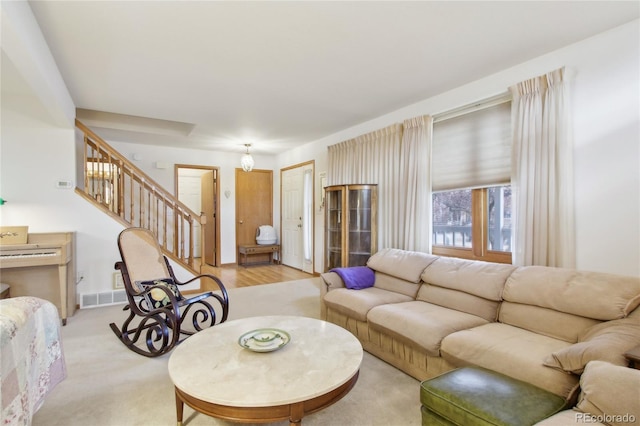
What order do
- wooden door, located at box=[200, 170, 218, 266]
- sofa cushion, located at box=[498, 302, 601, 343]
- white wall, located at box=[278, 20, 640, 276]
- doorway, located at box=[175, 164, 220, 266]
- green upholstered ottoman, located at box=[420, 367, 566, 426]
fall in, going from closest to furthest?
green upholstered ottoman, located at box=[420, 367, 566, 426]
sofa cushion, located at box=[498, 302, 601, 343]
white wall, located at box=[278, 20, 640, 276]
doorway, located at box=[175, 164, 220, 266]
wooden door, located at box=[200, 170, 218, 266]

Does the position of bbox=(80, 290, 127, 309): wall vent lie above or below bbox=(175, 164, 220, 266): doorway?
below

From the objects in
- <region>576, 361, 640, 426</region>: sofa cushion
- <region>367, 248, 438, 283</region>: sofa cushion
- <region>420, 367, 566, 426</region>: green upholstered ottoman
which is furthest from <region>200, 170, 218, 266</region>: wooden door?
<region>576, 361, 640, 426</region>: sofa cushion

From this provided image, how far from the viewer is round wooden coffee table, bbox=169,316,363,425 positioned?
1355 mm

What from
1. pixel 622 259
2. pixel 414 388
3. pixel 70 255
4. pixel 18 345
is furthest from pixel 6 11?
pixel 622 259

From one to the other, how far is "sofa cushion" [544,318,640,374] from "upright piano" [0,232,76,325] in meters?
4.29

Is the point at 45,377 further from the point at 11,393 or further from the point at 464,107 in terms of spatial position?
the point at 464,107

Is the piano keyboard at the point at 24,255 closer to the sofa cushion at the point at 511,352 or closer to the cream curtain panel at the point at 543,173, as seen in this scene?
the sofa cushion at the point at 511,352

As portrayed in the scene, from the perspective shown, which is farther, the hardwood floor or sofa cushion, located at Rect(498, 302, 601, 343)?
the hardwood floor

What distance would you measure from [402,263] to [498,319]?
101cm

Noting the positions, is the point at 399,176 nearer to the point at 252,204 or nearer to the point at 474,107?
the point at 474,107

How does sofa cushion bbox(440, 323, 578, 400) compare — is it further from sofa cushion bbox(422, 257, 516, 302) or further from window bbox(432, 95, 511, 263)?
window bbox(432, 95, 511, 263)

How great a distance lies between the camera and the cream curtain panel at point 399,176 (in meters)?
3.57

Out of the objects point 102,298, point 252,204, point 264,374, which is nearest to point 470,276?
point 264,374

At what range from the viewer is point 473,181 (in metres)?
3.17
